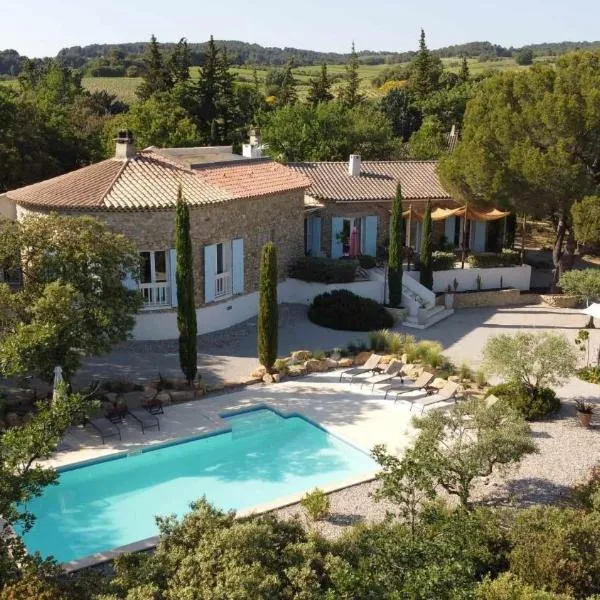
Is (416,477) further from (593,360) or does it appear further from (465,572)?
(593,360)

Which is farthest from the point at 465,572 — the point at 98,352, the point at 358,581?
the point at 98,352

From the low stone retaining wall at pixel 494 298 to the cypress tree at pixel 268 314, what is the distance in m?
12.8

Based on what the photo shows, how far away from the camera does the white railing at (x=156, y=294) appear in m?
26.7

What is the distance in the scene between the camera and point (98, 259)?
19.8 meters

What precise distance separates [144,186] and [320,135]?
25132 mm

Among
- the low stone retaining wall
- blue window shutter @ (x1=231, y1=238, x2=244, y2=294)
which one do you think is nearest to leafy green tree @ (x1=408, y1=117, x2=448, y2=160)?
the low stone retaining wall

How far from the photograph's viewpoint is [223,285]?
1137 inches

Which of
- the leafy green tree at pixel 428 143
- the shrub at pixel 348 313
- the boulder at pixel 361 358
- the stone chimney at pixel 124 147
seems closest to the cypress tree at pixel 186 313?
the boulder at pixel 361 358

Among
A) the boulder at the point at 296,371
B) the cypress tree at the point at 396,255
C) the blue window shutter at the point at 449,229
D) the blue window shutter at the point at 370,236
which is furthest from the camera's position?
the blue window shutter at the point at 449,229

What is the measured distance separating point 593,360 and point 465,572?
17.3 meters

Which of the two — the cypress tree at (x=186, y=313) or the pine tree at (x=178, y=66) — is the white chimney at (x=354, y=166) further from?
the pine tree at (x=178, y=66)

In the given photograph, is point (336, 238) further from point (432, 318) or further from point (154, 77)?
point (154, 77)

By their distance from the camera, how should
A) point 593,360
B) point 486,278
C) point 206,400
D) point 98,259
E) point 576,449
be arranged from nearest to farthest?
point 576,449 → point 98,259 → point 206,400 → point 593,360 → point 486,278

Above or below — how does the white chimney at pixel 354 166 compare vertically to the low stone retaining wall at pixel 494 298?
above
